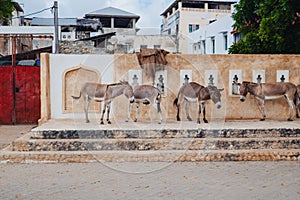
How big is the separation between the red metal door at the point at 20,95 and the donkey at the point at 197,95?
4.88m

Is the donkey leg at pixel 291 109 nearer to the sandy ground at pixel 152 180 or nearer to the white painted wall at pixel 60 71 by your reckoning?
the sandy ground at pixel 152 180

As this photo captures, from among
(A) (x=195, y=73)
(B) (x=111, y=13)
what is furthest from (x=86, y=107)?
(B) (x=111, y=13)

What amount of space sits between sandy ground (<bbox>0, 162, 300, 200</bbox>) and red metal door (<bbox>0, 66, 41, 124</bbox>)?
579 cm

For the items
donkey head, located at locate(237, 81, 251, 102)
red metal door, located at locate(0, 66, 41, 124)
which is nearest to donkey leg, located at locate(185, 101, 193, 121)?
donkey head, located at locate(237, 81, 251, 102)

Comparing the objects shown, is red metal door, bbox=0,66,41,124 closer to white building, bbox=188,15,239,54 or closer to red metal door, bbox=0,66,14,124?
red metal door, bbox=0,66,14,124

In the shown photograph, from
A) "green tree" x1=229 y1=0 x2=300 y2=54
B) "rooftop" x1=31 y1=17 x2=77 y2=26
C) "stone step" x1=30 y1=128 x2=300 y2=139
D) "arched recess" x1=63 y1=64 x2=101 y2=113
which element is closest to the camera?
"stone step" x1=30 y1=128 x2=300 y2=139

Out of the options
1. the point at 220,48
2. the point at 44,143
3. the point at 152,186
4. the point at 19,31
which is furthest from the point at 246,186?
the point at 220,48

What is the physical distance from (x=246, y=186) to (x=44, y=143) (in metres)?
4.17

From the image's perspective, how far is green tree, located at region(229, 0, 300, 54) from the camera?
41.1 feet

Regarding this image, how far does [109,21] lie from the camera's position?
3859 cm

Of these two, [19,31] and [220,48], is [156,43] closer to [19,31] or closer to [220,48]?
[19,31]

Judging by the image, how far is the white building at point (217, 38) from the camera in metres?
25.2

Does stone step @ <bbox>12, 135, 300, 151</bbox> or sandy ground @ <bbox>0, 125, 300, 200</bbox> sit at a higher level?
stone step @ <bbox>12, 135, 300, 151</bbox>

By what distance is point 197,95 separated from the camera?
33.7 ft
